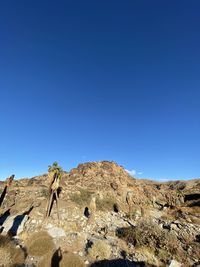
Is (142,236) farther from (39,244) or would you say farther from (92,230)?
(39,244)

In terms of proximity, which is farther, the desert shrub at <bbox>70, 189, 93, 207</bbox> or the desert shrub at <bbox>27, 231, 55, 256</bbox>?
the desert shrub at <bbox>70, 189, 93, 207</bbox>

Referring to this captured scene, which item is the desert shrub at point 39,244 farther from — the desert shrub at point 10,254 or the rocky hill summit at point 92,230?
the desert shrub at point 10,254

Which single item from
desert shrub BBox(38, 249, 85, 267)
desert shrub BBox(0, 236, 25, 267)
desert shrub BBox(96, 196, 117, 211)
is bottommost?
desert shrub BBox(38, 249, 85, 267)

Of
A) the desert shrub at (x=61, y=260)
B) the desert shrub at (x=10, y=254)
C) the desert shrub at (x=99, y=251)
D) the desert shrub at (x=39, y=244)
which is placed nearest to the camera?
the desert shrub at (x=10, y=254)

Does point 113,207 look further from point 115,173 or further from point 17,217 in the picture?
point 17,217

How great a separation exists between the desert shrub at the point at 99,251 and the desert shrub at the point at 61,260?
1073 millimetres

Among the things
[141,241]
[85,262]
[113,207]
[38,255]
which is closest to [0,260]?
[38,255]

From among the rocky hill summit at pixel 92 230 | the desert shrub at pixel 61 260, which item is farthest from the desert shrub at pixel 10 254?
the desert shrub at pixel 61 260

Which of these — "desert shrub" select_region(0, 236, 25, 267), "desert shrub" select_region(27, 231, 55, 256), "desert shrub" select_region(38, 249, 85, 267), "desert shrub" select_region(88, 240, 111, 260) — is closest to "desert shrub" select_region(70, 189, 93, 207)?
"desert shrub" select_region(27, 231, 55, 256)

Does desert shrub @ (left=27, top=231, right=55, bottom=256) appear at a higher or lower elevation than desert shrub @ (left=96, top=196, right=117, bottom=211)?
lower

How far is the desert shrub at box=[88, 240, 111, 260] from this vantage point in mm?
12257

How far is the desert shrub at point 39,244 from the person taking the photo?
11.7 m

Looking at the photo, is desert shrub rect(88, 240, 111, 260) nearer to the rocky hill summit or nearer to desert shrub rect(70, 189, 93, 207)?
the rocky hill summit

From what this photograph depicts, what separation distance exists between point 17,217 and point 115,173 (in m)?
21.9
